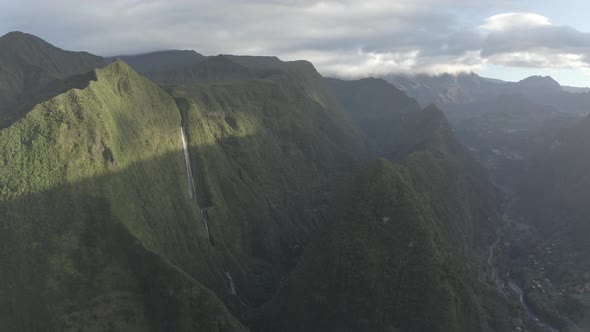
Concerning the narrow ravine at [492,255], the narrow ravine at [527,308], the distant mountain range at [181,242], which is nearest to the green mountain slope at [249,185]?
the distant mountain range at [181,242]

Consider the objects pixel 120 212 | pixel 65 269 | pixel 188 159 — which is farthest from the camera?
pixel 188 159

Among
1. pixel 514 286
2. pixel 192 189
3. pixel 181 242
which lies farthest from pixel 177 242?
pixel 514 286

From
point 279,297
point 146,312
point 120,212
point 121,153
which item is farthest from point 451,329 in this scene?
point 121,153

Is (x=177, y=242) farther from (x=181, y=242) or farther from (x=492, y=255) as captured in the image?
(x=492, y=255)

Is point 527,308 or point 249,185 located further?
point 249,185

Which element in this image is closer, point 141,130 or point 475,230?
point 141,130

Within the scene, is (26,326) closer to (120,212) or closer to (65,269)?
(65,269)

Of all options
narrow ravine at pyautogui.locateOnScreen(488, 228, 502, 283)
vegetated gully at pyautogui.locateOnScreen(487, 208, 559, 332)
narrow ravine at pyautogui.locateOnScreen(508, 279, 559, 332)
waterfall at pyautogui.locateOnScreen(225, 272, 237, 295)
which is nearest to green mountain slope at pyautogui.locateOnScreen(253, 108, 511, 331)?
narrow ravine at pyautogui.locateOnScreen(508, 279, 559, 332)

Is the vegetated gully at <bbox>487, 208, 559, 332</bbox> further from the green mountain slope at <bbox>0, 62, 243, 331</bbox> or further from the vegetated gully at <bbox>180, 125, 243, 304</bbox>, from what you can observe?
the green mountain slope at <bbox>0, 62, 243, 331</bbox>

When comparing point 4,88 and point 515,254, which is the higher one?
point 4,88
